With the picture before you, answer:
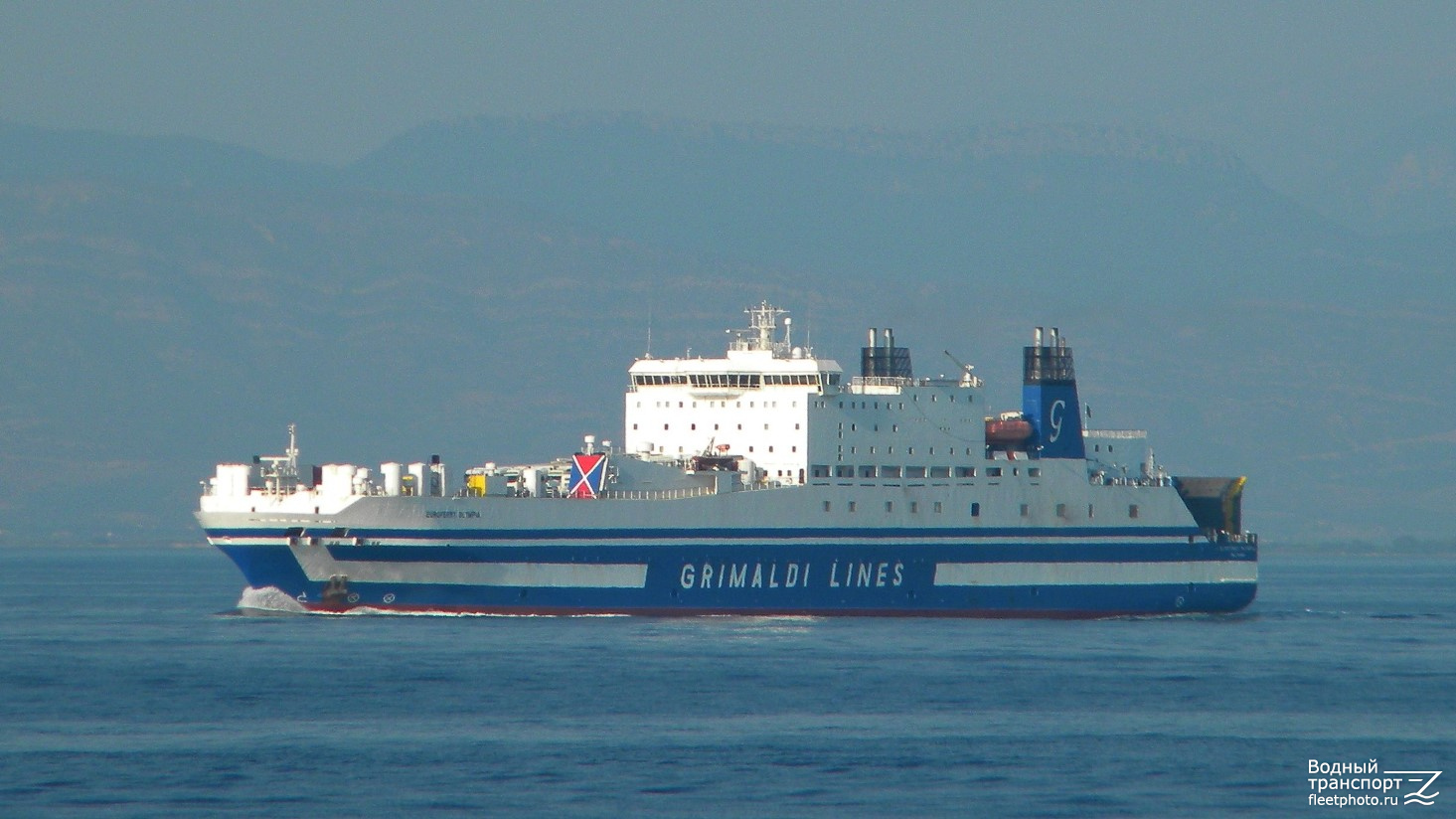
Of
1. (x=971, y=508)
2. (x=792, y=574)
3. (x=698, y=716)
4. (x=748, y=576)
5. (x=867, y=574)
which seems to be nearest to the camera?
(x=698, y=716)

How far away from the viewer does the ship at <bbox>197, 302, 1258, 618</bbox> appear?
5756 cm

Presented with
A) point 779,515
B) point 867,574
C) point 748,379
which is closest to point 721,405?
point 748,379

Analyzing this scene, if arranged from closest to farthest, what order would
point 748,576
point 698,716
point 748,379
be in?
point 698,716
point 748,576
point 748,379

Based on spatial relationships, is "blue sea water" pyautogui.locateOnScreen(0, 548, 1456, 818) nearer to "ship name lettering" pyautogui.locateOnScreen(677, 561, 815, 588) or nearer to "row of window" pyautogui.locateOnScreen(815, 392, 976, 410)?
"ship name lettering" pyautogui.locateOnScreen(677, 561, 815, 588)

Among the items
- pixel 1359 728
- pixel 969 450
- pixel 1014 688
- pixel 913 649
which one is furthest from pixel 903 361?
pixel 1359 728

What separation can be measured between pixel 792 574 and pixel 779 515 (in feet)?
5.37

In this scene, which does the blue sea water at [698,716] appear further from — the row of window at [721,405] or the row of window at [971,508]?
the row of window at [721,405]

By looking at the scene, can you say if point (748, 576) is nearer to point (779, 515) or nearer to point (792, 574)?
point (792, 574)

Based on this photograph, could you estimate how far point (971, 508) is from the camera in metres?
62.2

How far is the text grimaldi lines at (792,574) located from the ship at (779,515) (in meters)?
0.06

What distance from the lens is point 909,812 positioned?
33469mm

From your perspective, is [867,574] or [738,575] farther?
[867,574]

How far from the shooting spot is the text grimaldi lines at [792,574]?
59188 mm

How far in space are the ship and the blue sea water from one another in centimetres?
137
